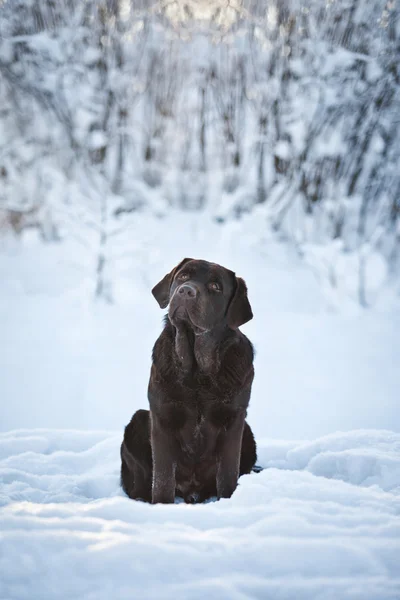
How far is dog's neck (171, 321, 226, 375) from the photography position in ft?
7.59

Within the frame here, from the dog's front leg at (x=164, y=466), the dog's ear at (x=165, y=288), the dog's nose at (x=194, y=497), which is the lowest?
the dog's nose at (x=194, y=497)

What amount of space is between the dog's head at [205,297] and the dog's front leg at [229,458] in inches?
17.5

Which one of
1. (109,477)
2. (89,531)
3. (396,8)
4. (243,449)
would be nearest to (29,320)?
(109,477)

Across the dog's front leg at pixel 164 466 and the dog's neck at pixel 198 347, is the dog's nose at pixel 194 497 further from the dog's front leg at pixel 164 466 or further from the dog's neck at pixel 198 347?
the dog's neck at pixel 198 347

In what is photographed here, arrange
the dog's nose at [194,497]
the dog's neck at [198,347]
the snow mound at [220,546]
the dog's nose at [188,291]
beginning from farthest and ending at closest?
the dog's nose at [194,497] < the dog's neck at [198,347] < the dog's nose at [188,291] < the snow mound at [220,546]

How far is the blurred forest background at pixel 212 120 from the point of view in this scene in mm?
7051

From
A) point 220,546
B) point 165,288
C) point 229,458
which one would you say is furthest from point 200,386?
point 220,546

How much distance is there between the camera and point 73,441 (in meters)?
3.61

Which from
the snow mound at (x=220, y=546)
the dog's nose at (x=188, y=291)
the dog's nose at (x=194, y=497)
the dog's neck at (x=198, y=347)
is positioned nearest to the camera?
the snow mound at (x=220, y=546)

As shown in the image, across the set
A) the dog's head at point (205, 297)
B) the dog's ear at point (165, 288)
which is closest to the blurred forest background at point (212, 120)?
the dog's ear at point (165, 288)

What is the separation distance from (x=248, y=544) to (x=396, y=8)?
7.50 m

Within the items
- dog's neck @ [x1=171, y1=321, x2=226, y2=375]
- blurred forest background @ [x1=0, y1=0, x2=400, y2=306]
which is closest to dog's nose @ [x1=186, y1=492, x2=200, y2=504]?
dog's neck @ [x1=171, y1=321, x2=226, y2=375]

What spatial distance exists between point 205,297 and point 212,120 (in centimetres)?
603

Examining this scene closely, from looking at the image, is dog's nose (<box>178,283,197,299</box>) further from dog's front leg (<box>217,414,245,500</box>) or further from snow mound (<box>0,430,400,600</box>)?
snow mound (<box>0,430,400,600</box>)
